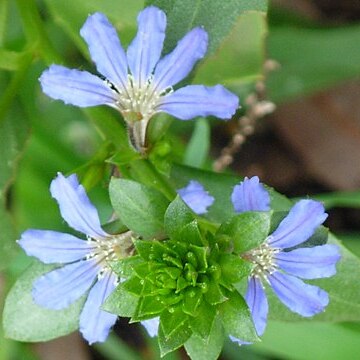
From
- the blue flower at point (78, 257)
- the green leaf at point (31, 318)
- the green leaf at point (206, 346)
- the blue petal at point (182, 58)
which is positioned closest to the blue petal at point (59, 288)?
the blue flower at point (78, 257)

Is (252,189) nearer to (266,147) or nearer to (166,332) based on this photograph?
(166,332)

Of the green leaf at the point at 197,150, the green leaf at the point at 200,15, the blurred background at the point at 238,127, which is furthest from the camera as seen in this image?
the green leaf at the point at 197,150

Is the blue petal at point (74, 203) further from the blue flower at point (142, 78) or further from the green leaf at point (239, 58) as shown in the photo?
the green leaf at point (239, 58)

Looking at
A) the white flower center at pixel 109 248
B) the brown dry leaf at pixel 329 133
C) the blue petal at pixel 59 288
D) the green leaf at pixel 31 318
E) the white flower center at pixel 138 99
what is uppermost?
the white flower center at pixel 138 99

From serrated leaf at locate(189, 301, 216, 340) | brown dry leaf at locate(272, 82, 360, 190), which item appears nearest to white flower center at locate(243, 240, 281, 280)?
serrated leaf at locate(189, 301, 216, 340)

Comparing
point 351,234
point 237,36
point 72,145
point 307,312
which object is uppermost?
point 237,36

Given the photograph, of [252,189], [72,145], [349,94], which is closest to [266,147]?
[349,94]

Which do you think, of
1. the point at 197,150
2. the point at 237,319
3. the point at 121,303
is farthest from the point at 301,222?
the point at 197,150
